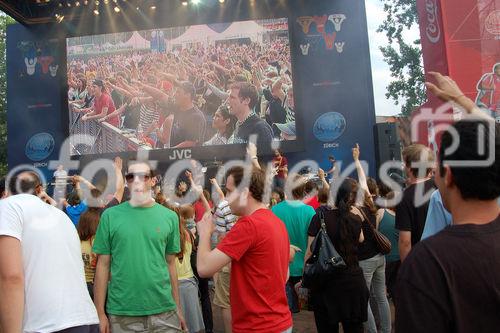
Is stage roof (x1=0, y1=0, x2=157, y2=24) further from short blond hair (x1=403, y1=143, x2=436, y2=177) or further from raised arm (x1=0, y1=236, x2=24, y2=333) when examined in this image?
raised arm (x1=0, y1=236, x2=24, y2=333)

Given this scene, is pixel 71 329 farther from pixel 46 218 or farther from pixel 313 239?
pixel 313 239

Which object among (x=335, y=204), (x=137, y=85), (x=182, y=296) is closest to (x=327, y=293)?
(x=335, y=204)

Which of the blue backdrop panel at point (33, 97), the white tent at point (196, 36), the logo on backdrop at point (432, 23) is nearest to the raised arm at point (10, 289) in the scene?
the logo on backdrop at point (432, 23)

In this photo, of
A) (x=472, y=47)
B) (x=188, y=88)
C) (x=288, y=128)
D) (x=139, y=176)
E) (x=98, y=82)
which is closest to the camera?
(x=139, y=176)

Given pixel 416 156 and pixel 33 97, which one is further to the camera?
pixel 33 97

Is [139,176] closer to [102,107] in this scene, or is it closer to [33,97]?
[102,107]

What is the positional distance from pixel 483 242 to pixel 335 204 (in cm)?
279

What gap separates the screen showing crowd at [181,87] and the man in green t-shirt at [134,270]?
39.5 ft

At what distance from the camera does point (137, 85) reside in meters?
16.0

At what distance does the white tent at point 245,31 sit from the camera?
50.6 feet

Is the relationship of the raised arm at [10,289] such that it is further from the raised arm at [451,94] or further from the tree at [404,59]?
the tree at [404,59]

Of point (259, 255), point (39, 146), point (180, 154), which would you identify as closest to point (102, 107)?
point (39, 146)

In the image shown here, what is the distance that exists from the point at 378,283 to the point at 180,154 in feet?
37.3

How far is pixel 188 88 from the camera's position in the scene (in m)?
15.6
